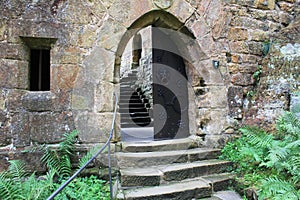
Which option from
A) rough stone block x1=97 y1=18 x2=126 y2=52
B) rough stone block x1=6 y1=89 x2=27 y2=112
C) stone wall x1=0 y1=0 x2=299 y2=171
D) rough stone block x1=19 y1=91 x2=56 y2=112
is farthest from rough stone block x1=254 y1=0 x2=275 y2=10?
rough stone block x1=6 y1=89 x2=27 y2=112

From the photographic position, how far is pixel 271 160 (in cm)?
244

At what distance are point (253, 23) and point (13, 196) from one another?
3.91 metres

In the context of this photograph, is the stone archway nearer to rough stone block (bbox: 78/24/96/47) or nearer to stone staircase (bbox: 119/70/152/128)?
rough stone block (bbox: 78/24/96/47)

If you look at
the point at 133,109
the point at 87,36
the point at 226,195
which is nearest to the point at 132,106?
the point at 133,109

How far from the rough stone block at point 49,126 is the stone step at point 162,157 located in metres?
0.73

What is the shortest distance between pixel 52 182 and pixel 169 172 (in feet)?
4.15

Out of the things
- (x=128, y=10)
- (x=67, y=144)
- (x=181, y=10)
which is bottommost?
(x=67, y=144)

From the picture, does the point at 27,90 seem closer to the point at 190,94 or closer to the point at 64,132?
the point at 64,132

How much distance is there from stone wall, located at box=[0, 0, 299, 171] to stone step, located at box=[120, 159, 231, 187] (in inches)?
18.2

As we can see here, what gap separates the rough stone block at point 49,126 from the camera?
2.68 m

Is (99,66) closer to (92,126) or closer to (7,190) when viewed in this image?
(92,126)

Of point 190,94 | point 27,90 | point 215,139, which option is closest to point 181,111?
point 190,94

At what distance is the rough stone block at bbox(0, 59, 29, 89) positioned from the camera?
2.60 metres

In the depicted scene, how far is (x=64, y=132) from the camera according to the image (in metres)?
2.76
